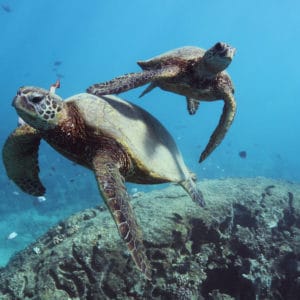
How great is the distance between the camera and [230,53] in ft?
14.0

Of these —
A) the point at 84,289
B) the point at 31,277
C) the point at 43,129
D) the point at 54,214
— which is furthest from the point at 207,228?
the point at 54,214

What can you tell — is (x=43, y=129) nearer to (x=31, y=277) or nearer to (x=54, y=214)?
(x=31, y=277)

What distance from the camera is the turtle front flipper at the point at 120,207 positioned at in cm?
331

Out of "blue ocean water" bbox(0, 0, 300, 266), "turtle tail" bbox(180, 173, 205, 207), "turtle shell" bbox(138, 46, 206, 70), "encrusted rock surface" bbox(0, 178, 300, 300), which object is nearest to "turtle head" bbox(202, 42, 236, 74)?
"turtle shell" bbox(138, 46, 206, 70)

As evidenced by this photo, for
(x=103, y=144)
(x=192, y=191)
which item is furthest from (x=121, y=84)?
(x=192, y=191)

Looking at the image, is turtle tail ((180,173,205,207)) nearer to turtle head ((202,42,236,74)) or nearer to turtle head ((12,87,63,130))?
turtle head ((202,42,236,74))

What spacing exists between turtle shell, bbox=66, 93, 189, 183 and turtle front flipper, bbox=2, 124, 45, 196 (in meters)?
0.74

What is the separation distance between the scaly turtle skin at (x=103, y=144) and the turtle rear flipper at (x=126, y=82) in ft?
0.58

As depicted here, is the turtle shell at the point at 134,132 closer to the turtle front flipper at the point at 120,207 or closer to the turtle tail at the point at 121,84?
the turtle tail at the point at 121,84

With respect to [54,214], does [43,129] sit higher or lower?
higher

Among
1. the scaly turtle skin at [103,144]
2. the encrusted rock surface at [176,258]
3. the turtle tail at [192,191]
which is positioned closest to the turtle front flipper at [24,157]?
the scaly turtle skin at [103,144]

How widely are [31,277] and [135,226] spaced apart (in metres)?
3.07

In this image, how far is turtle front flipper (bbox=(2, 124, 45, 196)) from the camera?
4.30 m

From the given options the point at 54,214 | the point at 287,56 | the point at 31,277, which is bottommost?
the point at 54,214
